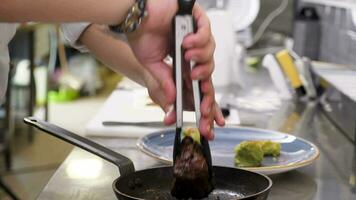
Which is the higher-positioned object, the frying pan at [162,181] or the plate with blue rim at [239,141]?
the frying pan at [162,181]

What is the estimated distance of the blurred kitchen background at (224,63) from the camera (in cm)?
195

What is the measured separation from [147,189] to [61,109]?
3952 mm

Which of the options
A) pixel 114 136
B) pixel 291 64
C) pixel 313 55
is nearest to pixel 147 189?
pixel 114 136

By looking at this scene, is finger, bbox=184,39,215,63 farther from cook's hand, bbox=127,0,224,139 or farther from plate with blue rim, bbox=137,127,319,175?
plate with blue rim, bbox=137,127,319,175

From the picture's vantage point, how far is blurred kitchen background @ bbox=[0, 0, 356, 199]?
195cm

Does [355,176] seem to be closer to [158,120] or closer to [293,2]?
[158,120]

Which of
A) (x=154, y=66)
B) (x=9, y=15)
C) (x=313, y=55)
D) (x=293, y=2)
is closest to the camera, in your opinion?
(x=9, y=15)

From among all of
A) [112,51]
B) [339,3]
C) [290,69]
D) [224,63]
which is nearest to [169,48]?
[112,51]

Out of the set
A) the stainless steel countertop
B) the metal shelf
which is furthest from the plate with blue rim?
the metal shelf

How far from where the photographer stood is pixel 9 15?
86 cm

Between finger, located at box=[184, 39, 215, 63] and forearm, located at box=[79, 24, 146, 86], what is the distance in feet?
0.90

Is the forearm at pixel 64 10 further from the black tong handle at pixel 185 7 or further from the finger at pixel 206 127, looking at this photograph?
the finger at pixel 206 127

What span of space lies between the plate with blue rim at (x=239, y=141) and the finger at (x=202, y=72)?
0.22m

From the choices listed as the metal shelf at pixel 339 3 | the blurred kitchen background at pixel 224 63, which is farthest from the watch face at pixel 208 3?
the metal shelf at pixel 339 3
